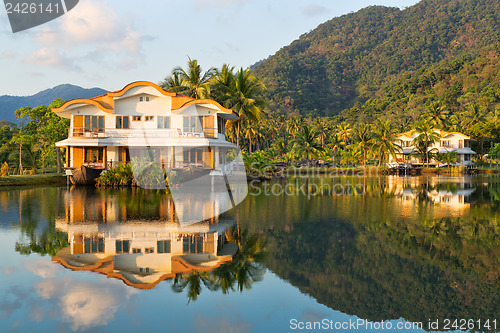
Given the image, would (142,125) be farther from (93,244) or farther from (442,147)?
(442,147)

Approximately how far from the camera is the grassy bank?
2866 cm

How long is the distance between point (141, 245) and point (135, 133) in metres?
23.3

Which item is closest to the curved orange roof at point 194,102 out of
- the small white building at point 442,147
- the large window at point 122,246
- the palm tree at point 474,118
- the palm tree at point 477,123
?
the large window at point 122,246

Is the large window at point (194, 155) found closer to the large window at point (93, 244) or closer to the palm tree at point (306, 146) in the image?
the large window at point (93, 244)

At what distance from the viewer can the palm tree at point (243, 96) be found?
3756 centimetres

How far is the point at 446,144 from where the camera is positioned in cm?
6284

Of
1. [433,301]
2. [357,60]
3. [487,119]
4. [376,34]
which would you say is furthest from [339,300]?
[376,34]

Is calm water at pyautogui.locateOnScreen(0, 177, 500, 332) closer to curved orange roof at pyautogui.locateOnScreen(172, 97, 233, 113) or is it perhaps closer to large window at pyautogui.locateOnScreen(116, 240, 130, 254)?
large window at pyautogui.locateOnScreen(116, 240, 130, 254)

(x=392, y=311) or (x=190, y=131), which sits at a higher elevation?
(x=190, y=131)

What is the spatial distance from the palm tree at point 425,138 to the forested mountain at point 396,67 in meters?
30.2

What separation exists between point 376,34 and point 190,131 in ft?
608

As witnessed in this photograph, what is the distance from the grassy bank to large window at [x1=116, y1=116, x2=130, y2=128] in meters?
7.01

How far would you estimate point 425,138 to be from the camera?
57.8 m

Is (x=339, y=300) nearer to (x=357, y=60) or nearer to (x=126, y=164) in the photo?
(x=126, y=164)
